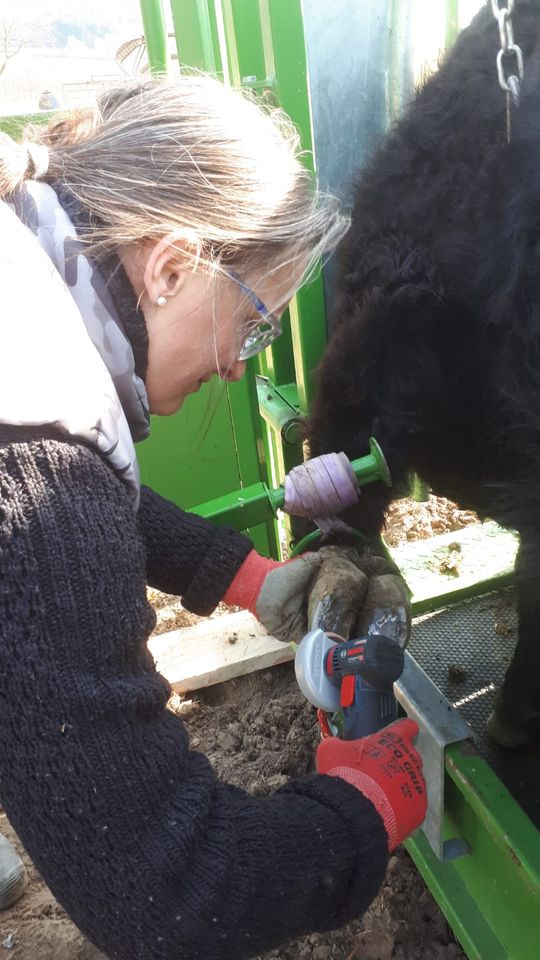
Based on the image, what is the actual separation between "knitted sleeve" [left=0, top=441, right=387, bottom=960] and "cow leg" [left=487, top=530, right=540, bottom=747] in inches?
28.8

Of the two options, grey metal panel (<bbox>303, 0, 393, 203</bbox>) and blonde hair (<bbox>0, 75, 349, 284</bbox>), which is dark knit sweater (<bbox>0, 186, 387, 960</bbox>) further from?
grey metal panel (<bbox>303, 0, 393, 203</bbox>)

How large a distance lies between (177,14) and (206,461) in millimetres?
1321

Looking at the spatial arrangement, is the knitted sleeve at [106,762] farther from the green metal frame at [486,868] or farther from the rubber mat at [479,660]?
the rubber mat at [479,660]

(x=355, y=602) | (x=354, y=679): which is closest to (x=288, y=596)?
(x=355, y=602)

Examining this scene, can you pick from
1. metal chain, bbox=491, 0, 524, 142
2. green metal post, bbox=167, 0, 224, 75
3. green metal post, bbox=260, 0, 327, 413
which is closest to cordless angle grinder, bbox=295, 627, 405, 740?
green metal post, bbox=260, 0, 327, 413

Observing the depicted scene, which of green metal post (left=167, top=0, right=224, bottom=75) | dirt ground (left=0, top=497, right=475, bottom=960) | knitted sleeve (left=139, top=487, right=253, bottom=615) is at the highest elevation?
green metal post (left=167, top=0, right=224, bottom=75)

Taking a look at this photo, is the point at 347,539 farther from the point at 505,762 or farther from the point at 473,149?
the point at 473,149

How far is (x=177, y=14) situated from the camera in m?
2.00

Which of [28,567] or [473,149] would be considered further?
[473,149]

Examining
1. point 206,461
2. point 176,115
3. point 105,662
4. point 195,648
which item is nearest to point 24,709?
point 105,662

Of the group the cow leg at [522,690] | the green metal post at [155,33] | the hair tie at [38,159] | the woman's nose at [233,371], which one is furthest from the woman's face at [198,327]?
the green metal post at [155,33]

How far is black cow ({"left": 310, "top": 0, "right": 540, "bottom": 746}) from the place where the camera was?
1.28m

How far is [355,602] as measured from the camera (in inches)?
60.5

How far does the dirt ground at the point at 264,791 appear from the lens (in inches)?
60.8
